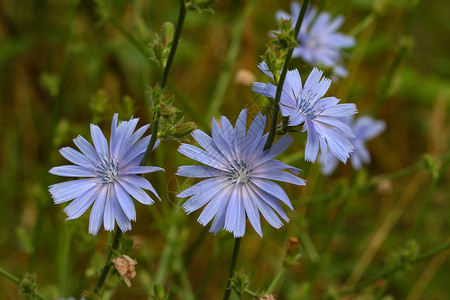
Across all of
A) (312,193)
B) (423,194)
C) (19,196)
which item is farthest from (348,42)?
(19,196)

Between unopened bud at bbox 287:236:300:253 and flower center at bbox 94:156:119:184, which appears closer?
flower center at bbox 94:156:119:184

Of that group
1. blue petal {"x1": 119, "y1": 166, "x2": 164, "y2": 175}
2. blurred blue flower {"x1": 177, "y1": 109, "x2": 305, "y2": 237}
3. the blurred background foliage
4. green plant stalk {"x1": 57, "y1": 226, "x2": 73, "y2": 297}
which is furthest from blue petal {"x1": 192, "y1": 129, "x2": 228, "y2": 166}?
the blurred background foliage

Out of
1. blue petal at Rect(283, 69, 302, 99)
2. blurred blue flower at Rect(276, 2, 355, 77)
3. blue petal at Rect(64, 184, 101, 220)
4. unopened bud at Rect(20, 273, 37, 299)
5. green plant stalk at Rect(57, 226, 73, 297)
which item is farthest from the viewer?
blurred blue flower at Rect(276, 2, 355, 77)

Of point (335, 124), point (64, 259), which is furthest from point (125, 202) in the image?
point (64, 259)

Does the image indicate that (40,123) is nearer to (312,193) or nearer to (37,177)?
(37,177)

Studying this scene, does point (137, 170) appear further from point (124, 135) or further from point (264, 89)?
point (264, 89)

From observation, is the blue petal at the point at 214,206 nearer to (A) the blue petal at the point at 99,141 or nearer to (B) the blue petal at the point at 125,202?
(B) the blue petal at the point at 125,202

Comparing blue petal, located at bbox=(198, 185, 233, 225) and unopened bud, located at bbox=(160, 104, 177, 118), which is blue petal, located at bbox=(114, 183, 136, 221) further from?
unopened bud, located at bbox=(160, 104, 177, 118)
